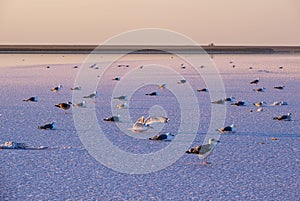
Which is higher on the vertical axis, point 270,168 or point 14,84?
point 270,168

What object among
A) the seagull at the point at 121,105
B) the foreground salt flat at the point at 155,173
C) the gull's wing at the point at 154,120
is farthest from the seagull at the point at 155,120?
the seagull at the point at 121,105

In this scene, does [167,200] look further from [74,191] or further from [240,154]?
[240,154]

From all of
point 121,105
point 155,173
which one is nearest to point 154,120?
point 121,105

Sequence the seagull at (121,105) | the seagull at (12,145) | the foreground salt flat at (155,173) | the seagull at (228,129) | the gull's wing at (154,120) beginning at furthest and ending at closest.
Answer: the seagull at (121,105)
the gull's wing at (154,120)
the seagull at (228,129)
the seagull at (12,145)
the foreground salt flat at (155,173)

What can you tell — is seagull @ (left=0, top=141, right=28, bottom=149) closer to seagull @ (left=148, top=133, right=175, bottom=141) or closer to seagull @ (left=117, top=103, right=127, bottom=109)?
seagull @ (left=148, top=133, right=175, bottom=141)

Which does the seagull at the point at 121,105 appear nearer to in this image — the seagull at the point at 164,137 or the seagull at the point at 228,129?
the seagull at the point at 228,129

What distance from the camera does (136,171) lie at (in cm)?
1013

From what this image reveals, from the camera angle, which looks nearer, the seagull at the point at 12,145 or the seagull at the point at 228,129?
the seagull at the point at 12,145

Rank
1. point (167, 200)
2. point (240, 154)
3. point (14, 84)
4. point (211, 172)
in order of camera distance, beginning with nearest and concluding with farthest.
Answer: point (167, 200)
point (211, 172)
point (240, 154)
point (14, 84)

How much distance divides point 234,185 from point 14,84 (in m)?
21.0

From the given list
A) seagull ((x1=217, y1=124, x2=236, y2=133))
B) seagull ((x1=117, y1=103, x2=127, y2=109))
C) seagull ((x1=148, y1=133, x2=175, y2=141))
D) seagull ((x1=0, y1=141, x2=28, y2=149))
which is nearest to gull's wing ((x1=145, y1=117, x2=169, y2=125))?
seagull ((x1=148, y1=133, x2=175, y2=141))

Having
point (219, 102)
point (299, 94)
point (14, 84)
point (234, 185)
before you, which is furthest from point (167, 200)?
point (14, 84)

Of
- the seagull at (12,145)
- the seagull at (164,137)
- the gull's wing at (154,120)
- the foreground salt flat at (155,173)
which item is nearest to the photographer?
the foreground salt flat at (155,173)

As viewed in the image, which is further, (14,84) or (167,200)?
(14,84)
